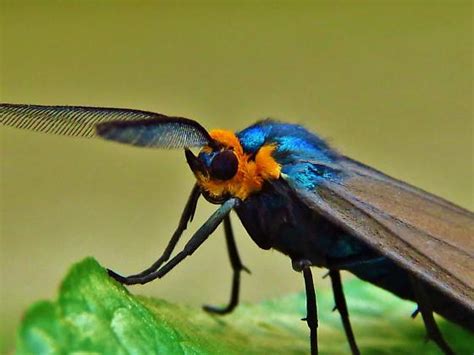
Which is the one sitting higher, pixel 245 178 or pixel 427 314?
pixel 245 178

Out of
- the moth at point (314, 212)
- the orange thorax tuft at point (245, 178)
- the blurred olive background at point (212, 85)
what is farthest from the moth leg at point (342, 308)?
the blurred olive background at point (212, 85)

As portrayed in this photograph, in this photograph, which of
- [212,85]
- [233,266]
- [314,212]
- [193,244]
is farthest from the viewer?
[212,85]

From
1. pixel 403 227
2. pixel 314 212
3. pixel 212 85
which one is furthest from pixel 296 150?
pixel 212 85

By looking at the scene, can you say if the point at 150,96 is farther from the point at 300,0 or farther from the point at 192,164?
the point at 192,164

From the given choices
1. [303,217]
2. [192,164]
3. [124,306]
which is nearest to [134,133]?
[124,306]

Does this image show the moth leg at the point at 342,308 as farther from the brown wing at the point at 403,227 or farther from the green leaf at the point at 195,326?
the brown wing at the point at 403,227

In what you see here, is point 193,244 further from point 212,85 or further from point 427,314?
point 212,85

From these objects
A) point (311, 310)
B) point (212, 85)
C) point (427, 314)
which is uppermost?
point (212, 85)
